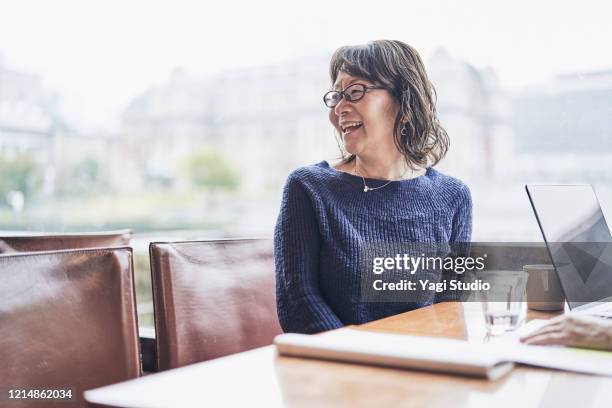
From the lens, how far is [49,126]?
11.7 ft

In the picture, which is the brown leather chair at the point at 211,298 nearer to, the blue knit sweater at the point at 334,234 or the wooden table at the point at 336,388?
the blue knit sweater at the point at 334,234

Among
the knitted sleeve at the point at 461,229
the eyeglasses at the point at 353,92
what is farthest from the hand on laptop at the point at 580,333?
the eyeglasses at the point at 353,92

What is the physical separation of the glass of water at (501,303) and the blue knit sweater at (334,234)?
17.6 inches

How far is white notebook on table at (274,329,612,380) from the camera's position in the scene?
0.81 m

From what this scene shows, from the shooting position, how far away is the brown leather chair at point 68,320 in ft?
3.83

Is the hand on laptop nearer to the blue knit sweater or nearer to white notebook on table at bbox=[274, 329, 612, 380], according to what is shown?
white notebook on table at bbox=[274, 329, 612, 380]

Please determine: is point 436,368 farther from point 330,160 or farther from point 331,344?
point 330,160

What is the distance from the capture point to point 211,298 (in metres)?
1.55

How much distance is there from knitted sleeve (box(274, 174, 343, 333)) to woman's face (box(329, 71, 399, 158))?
193 millimetres

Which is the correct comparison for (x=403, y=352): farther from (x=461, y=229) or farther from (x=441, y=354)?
(x=461, y=229)

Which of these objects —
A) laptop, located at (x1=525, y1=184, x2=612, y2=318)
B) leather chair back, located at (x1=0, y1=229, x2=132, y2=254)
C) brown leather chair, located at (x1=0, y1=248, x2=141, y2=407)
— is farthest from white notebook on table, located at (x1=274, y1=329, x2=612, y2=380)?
leather chair back, located at (x1=0, y1=229, x2=132, y2=254)

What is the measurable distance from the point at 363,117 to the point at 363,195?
205mm

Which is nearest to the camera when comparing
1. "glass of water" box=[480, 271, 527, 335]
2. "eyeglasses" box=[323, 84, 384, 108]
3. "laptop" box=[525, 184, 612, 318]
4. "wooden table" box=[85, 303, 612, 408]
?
"wooden table" box=[85, 303, 612, 408]

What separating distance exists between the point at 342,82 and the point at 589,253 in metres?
0.72
